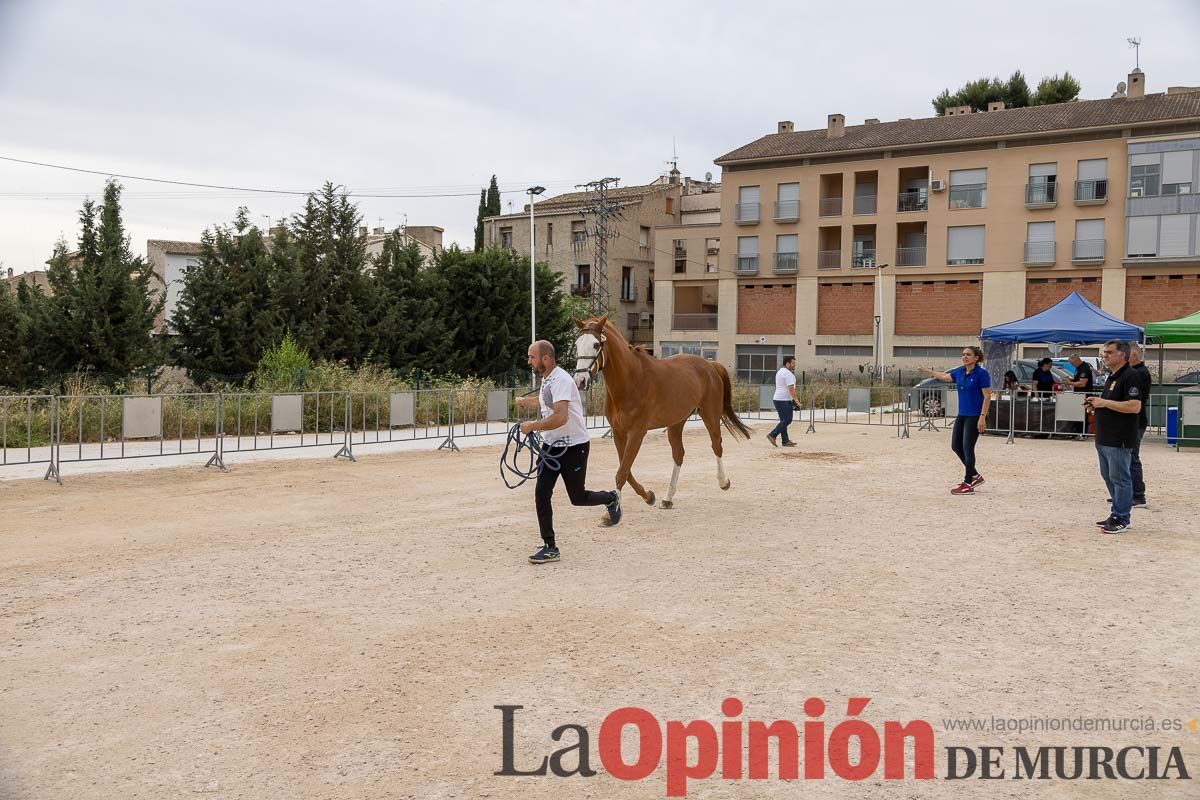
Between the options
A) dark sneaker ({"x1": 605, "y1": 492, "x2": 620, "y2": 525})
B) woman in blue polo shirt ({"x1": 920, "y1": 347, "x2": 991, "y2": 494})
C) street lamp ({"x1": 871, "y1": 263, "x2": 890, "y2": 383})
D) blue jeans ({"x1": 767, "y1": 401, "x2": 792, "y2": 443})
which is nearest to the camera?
dark sneaker ({"x1": 605, "y1": 492, "x2": 620, "y2": 525})

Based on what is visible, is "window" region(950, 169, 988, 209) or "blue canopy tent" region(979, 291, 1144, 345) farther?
"window" region(950, 169, 988, 209)

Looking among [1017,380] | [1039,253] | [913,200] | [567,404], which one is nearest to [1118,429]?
[567,404]

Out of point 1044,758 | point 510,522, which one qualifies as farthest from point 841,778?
point 510,522

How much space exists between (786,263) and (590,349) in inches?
1807

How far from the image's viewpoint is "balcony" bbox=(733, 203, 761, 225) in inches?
2141

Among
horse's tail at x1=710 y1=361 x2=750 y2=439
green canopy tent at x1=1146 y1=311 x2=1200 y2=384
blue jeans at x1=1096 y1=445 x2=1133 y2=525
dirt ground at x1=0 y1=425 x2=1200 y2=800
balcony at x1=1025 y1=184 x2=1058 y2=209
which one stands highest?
balcony at x1=1025 y1=184 x2=1058 y2=209

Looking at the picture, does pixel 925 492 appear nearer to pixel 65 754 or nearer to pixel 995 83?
pixel 65 754

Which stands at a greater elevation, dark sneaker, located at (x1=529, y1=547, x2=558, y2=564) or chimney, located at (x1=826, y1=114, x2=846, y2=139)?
chimney, located at (x1=826, y1=114, x2=846, y2=139)

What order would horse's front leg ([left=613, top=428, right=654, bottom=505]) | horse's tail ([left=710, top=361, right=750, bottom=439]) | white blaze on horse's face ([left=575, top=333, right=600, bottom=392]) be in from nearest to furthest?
white blaze on horse's face ([left=575, top=333, right=600, bottom=392])
horse's front leg ([left=613, top=428, right=654, bottom=505])
horse's tail ([left=710, top=361, right=750, bottom=439])

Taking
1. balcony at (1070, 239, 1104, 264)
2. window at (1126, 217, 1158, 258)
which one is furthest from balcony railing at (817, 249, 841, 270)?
window at (1126, 217, 1158, 258)

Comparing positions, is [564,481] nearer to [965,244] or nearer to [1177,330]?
[1177,330]

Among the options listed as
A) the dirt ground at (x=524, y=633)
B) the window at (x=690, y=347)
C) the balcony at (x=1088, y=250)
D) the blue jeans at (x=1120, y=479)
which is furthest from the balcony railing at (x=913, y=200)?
the blue jeans at (x=1120, y=479)

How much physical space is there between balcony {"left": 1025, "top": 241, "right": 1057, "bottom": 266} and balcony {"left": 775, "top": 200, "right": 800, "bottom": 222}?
12.4 metres

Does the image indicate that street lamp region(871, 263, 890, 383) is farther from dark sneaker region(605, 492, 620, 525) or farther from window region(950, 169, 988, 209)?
dark sneaker region(605, 492, 620, 525)
